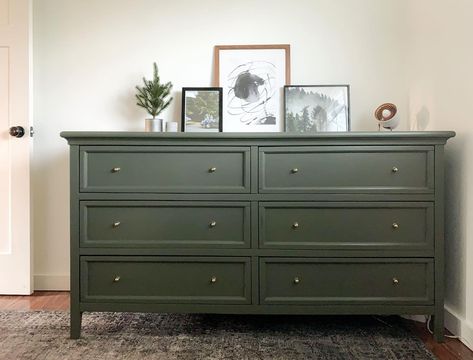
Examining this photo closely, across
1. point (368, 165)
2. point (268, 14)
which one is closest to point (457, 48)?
point (368, 165)

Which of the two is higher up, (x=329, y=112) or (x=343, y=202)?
(x=329, y=112)

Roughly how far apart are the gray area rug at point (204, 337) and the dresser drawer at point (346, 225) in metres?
0.44

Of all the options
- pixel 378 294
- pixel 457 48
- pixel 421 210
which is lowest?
pixel 378 294

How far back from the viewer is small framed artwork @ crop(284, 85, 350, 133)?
232 centimetres

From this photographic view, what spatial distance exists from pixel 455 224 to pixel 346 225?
1.84ft

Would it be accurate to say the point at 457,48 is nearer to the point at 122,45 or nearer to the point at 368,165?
the point at 368,165

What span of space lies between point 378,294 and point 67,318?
1595 millimetres

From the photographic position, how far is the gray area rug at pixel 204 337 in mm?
1674

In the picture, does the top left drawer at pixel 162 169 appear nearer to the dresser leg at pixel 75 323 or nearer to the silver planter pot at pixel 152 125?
the silver planter pot at pixel 152 125

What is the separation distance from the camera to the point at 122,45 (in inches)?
95.0

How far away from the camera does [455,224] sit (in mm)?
1876

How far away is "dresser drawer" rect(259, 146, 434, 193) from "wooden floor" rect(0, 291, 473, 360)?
2.32ft

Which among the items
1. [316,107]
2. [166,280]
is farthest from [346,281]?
[316,107]

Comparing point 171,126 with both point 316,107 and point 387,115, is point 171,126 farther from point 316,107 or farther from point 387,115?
point 387,115
